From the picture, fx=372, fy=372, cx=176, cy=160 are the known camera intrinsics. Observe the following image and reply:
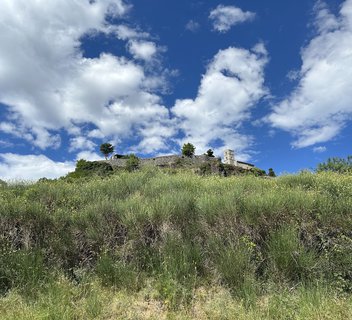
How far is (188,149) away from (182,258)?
2285 inches

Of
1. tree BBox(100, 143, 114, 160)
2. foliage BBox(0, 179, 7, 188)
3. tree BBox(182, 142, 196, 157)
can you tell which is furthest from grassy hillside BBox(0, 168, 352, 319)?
tree BBox(100, 143, 114, 160)

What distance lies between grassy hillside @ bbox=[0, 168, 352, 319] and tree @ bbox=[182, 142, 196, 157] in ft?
181

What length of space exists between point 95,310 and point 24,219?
304 centimetres

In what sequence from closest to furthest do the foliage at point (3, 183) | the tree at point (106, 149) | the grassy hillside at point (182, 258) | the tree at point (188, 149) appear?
the grassy hillside at point (182, 258)
the foliage at point (3, 183)
the tree at point (188, 149)
the tree at point (106, 149)

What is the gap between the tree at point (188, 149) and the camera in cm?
6369

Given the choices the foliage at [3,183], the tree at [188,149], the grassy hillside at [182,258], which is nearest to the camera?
the grassy hillside at [182,258]

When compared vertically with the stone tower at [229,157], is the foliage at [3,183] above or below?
below

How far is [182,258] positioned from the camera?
6.29 metres

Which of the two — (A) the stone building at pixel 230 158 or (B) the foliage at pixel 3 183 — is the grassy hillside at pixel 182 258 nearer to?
(B) the foliage at pixel 3 183

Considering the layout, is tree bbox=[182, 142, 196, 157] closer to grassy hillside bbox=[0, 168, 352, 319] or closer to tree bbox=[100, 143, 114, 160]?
tree bbox=[100, 143, 114, 160]

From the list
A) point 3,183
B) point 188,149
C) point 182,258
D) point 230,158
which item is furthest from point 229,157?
point 182,258

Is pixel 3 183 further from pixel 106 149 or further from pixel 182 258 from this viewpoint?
pixel 106 149

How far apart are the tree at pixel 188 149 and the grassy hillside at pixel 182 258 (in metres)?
55.0

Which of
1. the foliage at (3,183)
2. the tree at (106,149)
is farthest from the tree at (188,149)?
the foliage at (3,183)
